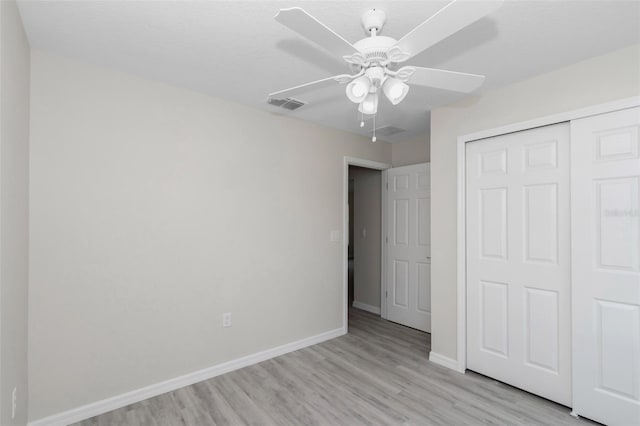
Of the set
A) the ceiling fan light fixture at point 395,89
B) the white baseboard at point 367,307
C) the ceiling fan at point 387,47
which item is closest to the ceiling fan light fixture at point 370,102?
the ceiling fan at point 387,47

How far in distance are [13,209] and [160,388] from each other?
5.50ft

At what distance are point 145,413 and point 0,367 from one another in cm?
115

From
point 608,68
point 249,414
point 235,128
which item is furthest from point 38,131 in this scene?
point 608,68

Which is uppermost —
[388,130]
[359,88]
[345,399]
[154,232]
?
[388,130]

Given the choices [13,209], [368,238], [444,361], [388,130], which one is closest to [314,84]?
[13,209]

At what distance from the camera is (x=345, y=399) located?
242 cm

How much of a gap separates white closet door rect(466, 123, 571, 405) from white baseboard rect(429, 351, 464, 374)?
0.41 feet

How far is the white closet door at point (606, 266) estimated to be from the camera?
6.59 feet

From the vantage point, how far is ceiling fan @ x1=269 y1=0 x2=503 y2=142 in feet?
3.74

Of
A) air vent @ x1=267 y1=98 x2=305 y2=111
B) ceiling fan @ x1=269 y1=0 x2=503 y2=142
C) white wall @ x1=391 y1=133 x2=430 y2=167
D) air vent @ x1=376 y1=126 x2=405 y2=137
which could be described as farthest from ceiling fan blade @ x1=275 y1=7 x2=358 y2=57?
white wall @ x1=391 y1=133 x2=430 y2=167

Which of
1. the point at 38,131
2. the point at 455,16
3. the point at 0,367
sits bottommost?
the point at 0,367

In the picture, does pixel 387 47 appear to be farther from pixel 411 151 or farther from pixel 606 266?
pixel 411 151

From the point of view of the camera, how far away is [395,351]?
329 centimetres

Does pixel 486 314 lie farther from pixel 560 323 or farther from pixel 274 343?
pixel 274 343
